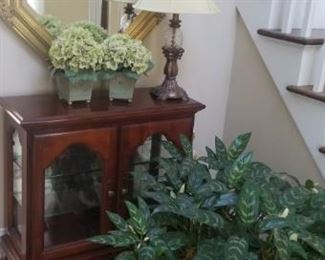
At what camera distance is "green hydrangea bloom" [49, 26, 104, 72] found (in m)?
1.63

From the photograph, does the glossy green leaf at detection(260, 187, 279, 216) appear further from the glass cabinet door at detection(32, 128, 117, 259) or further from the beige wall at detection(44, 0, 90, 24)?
the beige wall at detection(44, 0, 90, 24)

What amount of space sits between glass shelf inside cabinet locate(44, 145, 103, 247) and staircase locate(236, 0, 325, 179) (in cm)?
90

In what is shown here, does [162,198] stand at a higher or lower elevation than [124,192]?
higher

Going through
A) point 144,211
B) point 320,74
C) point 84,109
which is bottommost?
point 144,211

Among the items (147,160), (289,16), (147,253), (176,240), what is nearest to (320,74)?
(289,16)

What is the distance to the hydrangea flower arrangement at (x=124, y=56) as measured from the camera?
1718 millimetres

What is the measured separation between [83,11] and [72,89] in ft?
1.18

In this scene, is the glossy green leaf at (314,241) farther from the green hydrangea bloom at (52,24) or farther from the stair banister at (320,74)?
the green hydrangea bloom at (52,24)

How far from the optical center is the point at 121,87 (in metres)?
1.79

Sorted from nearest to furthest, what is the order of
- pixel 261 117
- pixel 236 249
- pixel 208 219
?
pixel 236 249 < pixel 208 219 < pixel 261 117

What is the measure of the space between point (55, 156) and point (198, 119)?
956 millimetres

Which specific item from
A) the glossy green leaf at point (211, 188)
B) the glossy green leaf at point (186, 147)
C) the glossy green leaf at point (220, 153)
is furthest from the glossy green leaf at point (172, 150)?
the glossy green leaf at point (211, 188)

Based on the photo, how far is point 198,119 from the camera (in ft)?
7.72

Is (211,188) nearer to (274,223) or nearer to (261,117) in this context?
(274,223)
